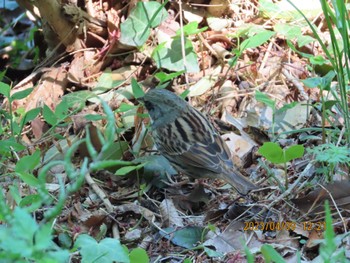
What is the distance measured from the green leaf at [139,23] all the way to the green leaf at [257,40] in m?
0.68

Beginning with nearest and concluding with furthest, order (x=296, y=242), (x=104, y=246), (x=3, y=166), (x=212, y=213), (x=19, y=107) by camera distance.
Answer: (x=104, y=246), (x=296, y=242), (x=212, y=213), (x=3, y=166), (x=19, y=107)

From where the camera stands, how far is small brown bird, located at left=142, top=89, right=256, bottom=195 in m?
3.90

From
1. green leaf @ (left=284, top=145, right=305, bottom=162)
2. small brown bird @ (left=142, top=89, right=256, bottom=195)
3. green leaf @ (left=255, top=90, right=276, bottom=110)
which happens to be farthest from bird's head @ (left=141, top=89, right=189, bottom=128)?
green leaf @ (left=284, top=145, right=305, bottom=162)

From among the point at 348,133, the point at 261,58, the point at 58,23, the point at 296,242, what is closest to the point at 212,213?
the point at 296,242

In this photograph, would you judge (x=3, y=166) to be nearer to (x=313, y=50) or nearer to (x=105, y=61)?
(x=105, y=61)

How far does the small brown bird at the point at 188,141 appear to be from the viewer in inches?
→ 154

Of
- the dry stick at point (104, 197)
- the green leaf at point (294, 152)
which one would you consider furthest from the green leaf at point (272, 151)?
the dry stick at point (104, 197)

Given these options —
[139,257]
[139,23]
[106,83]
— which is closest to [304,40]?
[139,23]

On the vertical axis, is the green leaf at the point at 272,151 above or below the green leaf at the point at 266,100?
above

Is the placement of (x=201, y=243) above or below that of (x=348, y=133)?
below

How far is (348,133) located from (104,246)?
164cm

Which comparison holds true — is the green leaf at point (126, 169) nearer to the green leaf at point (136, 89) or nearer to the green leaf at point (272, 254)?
Result: the green leaf at point (136, 89)

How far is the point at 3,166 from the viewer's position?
4172 mm

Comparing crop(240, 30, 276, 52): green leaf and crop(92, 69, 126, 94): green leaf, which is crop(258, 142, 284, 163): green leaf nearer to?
crop(240, 30, 276, 52): green leaf
